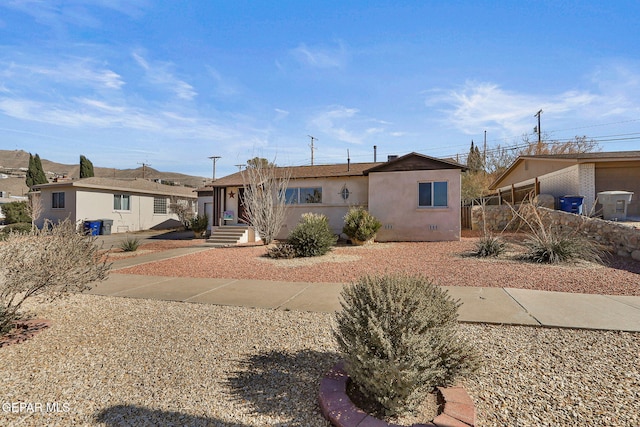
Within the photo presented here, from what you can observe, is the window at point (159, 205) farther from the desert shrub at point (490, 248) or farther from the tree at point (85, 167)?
the desert shrub at point (490, 248)

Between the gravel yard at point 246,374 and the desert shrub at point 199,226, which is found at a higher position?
the desert shrub at point 199,226

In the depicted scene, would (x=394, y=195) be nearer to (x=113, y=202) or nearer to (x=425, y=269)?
(x=425, y=269)

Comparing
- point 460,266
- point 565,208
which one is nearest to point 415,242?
point 460,266

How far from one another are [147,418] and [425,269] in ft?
23.4

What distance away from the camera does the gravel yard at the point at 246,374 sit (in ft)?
8.45

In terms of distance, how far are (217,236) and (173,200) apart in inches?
563

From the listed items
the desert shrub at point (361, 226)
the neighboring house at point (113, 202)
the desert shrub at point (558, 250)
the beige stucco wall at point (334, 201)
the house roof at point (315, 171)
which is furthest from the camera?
the neighboring house at point (113, 202)

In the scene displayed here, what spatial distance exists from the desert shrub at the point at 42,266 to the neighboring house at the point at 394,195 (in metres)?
12.2

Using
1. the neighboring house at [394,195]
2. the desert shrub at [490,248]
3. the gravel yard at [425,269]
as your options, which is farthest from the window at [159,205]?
the desert shrub at [490,248]

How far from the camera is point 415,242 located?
561 inches

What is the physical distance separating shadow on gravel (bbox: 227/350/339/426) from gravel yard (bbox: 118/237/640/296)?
12.6ft

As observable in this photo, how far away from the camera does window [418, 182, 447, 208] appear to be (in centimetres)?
1449

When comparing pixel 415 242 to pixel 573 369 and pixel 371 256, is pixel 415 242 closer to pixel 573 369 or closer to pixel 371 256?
pixel 371 256

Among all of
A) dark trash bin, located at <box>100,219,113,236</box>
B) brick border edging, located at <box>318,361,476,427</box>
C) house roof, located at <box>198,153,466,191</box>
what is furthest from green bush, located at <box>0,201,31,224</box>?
brick border edging, located at <box>318,361,476,427</box>
